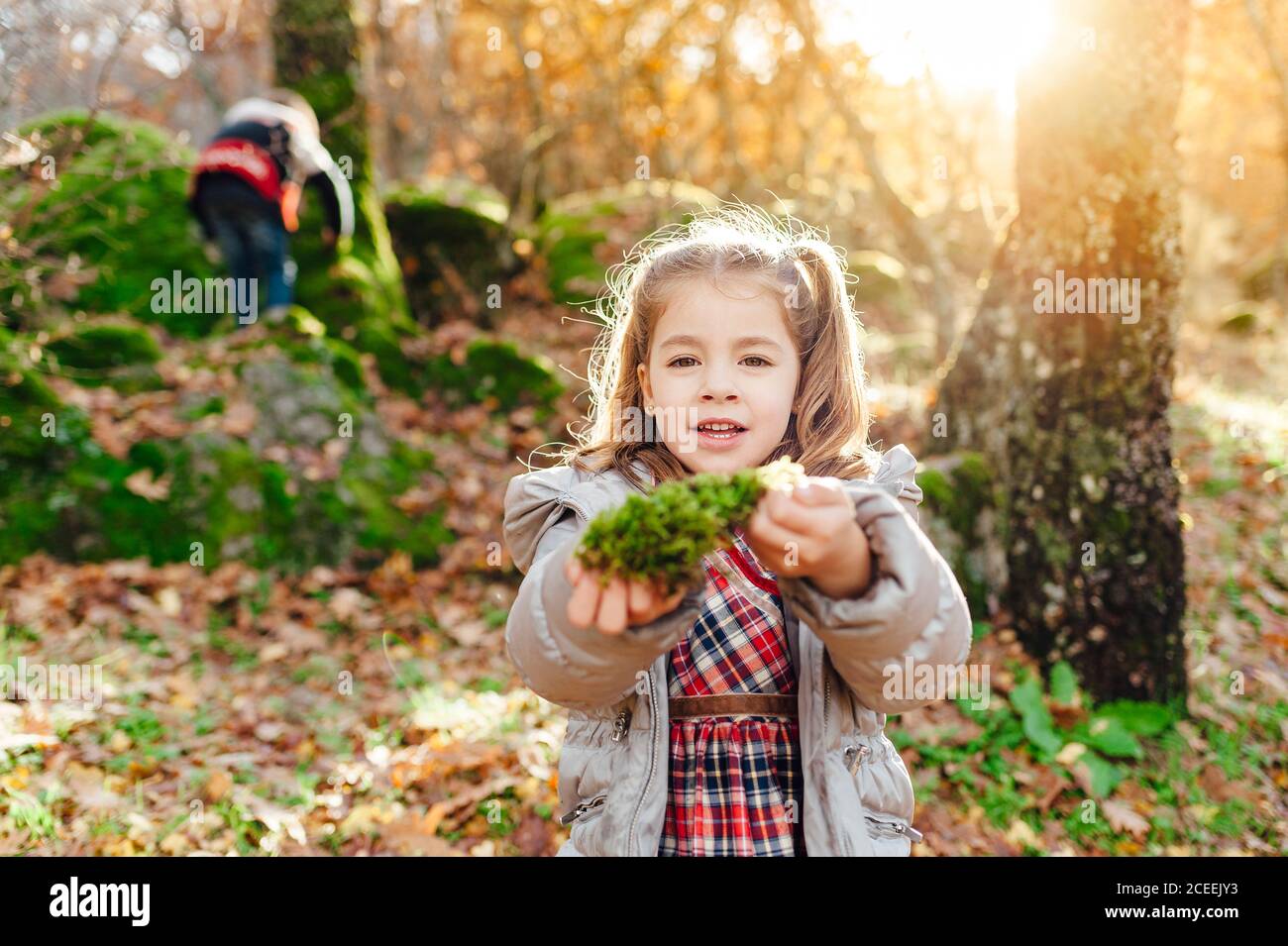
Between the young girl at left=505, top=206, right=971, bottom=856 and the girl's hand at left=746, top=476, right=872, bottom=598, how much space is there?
0.06 ft

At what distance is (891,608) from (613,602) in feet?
1.74

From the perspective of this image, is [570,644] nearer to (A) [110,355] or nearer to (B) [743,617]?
(B) [743,617]

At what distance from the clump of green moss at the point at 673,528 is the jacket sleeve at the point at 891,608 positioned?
0.22 metres

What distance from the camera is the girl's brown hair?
2.20 m

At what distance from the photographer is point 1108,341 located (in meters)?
4.39

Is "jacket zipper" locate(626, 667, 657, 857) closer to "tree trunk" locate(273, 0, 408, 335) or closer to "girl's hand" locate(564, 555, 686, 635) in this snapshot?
"girl's hand" locate(564, 555, 686, 635)

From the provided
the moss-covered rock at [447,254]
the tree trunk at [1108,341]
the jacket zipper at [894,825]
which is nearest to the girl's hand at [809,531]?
the jacket zipper at [894,825]

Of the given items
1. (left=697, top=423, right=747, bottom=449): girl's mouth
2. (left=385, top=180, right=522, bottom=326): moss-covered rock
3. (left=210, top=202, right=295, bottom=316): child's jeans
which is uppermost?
(left=385, top=180, right=522, bottom=326): moss-covered rock

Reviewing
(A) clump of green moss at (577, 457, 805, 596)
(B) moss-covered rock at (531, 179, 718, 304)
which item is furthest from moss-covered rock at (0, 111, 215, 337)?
(A) clump of green moss at (577, 457, 805, 596)

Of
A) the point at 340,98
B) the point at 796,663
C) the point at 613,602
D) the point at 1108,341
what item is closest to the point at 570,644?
the point at 613,602

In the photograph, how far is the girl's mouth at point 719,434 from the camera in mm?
2072

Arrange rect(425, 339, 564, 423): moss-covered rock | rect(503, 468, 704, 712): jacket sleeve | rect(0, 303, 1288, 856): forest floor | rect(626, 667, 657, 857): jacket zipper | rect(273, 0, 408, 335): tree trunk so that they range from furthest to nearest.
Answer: rect(273, 0, 408, 335): tree trunk
rect(425, 339, 564, 423): moss-covered rock
rect(0, 303, 1288, 856): forest floor
rect(626, 667, 657, 857): jacket zipper
rect(503, 468, 704, 712): jacket sleeve

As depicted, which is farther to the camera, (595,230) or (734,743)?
(595,230)

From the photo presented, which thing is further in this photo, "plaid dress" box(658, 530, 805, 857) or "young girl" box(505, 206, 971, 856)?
"plaid dress" box(658, 530, 805, 857)
